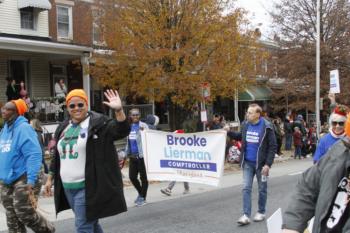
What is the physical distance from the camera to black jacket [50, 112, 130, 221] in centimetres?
479

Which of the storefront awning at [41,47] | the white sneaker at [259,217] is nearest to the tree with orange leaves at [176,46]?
the storefront awning at [41,47]

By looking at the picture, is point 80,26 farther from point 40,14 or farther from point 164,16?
point 164,16

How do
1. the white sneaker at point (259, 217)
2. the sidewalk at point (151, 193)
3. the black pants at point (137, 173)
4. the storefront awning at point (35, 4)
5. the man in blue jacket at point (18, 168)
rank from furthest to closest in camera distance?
the storefront awning at point (35, 4) → the black pants at point (137, 173) → the sidewalk at point (151, 193) → the white sneaker at point (259, 217) → the man in blue jacket at point (18, 168)

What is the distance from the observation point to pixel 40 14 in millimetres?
21516

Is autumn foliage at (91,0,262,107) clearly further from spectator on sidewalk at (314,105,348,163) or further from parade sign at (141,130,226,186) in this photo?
spectator on sidewalk at (314,105,348,163)

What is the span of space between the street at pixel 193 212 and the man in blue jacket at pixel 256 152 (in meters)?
0.43

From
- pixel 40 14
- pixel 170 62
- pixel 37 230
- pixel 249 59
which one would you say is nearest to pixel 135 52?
pixel 170 62

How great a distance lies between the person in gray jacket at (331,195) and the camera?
2768mm

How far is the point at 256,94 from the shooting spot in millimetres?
33031

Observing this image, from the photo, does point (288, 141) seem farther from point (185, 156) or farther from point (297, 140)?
point (185, 156)

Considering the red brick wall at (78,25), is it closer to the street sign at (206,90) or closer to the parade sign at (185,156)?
the street sign at (206,90)

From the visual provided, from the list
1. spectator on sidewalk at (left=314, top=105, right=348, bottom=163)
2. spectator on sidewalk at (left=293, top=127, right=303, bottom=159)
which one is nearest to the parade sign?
spectator on sidewalk at (left=314, top=105, right=348, bottom=163)

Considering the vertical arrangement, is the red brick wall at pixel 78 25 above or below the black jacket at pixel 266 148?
above

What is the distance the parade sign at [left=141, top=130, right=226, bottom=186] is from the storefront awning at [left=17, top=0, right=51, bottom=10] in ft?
39.8
